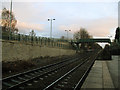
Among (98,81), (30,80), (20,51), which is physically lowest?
(98,81)

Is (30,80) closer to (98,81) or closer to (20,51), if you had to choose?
(98,81)

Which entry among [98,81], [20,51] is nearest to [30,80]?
[98,81]

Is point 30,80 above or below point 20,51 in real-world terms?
below

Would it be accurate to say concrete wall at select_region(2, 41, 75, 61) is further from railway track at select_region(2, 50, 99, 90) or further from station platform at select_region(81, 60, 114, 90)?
station platform at select_region(81, 60, 114, 90)

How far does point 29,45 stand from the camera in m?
29.3

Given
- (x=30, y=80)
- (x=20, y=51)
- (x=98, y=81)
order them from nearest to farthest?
1. (x=30, y=80)
2. (x=98, y=81)
3. (x=20, y=51)

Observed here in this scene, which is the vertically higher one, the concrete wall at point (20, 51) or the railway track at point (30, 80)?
the concrete wall at point (20, 51)

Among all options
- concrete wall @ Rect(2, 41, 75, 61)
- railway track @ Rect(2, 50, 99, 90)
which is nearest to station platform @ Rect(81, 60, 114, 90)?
railway track @ Rect(2, 50, 99, 90)

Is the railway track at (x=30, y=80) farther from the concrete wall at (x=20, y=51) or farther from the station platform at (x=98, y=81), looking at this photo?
the concrete wall at (x=20, y=51)

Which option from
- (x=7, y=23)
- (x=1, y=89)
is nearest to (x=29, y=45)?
(x=1, y=89)

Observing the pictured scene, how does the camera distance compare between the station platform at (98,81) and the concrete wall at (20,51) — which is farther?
the concrete wall at (20,51)

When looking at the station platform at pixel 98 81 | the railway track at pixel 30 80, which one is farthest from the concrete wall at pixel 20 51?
the station platform at pixel 98 81

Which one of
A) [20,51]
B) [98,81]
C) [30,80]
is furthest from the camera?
[20,51]

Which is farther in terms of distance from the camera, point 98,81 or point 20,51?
point 20,51
